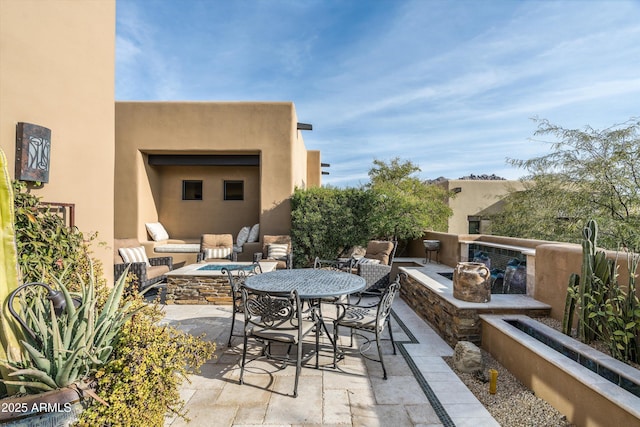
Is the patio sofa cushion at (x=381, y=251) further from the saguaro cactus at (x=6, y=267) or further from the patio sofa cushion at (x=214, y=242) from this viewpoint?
the saguaro cactus at (x=6, y=267)

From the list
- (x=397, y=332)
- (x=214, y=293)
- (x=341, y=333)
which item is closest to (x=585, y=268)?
(x=397, y=332)

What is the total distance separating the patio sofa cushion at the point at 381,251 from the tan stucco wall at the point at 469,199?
10.4m

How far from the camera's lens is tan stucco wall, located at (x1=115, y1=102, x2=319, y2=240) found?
8555 millimetres

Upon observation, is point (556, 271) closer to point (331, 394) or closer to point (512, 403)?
point (512, 403)

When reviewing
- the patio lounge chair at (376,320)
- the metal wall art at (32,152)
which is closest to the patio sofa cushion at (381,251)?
the patio lounge chair at (376,320)

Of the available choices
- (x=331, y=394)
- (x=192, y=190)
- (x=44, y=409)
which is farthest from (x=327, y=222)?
(x=44, y=409)

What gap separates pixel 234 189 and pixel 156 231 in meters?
2.64

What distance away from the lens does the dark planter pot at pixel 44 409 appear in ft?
4.14

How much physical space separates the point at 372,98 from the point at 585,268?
31.9 ft

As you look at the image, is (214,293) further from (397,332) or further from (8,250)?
(8,250)

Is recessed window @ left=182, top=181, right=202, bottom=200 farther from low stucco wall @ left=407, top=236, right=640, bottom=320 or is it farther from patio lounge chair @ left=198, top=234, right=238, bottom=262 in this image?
low stucco wall @ left=407, top=236, right=640, bottom=320

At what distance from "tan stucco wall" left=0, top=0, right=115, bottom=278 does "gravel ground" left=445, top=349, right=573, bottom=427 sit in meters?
4.74

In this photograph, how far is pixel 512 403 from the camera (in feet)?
8.11

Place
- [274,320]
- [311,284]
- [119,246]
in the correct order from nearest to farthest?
[274,320] < [311,284] < [119,246]
